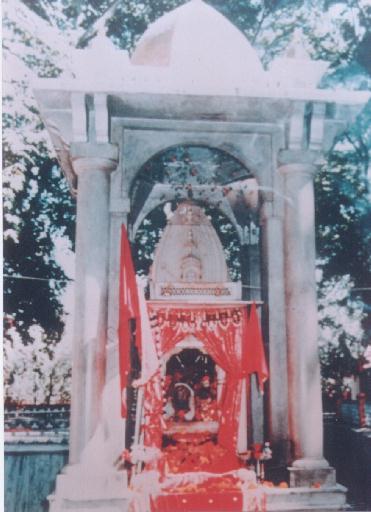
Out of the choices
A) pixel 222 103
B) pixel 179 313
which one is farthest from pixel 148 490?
pixel 222 103

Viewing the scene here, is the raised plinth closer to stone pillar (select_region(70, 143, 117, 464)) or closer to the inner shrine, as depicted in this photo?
the inner shrine

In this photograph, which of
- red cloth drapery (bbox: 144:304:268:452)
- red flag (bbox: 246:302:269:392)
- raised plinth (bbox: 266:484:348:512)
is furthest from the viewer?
red cloth drapery (bbox: 144:304:268:452)

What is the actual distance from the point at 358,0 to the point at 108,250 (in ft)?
16.0

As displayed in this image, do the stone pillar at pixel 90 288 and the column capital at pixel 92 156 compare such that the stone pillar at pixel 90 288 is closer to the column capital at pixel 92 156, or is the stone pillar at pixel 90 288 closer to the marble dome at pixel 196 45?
the column capital at pixel 92 156

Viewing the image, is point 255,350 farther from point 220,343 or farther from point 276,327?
point 220,343

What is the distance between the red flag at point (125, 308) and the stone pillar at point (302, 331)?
2.02m

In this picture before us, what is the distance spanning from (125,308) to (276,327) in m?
2.00

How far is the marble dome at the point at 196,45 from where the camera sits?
8.12 meters

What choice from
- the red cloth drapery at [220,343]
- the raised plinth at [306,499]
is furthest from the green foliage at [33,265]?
the raised plinth at [306,499]

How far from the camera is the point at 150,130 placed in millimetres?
8109

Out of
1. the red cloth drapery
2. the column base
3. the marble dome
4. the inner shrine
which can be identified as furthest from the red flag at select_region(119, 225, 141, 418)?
the marble dome

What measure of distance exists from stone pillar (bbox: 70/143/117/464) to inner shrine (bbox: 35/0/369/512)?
0.02 metres

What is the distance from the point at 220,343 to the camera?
8.10 metres

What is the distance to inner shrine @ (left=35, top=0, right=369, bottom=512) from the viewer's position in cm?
712
